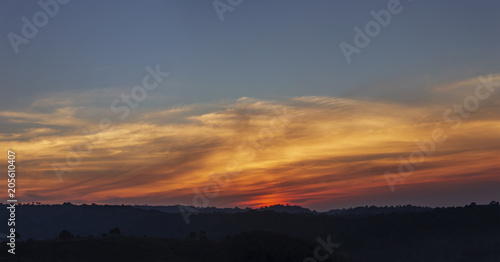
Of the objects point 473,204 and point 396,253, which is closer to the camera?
point 396,253

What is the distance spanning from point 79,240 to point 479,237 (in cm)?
9524

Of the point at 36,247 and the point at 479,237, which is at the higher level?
the point at 36,247

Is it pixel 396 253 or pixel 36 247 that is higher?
pixel 36 247

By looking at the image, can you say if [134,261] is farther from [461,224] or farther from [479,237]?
[461,224]

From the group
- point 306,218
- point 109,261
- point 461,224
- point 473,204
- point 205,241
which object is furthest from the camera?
point 306,218

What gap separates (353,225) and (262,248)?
85560 mm

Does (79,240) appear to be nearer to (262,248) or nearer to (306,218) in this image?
(262,248)

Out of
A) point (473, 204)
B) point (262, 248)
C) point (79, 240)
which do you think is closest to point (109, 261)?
point (79, 240)

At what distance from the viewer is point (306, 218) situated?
618 ft

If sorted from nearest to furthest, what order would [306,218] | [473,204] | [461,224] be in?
1. [461,224]
2. [473,204]
3. [306,218]

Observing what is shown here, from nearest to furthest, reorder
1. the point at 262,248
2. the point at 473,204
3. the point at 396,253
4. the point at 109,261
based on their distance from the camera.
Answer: the point at 109,261
the point at 262,248
the point at 396,253
the point at 473,204

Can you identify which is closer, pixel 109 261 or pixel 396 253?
pixel 109 261

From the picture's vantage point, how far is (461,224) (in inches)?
5202

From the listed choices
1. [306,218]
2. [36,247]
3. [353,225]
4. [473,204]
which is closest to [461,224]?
[473,204]
